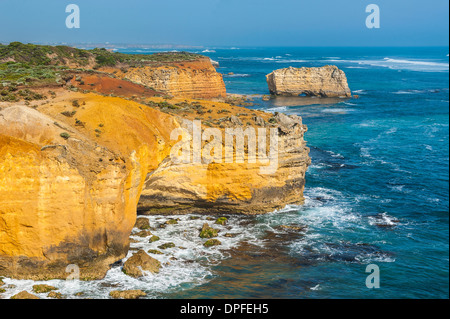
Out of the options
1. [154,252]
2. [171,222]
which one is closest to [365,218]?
[171,222]

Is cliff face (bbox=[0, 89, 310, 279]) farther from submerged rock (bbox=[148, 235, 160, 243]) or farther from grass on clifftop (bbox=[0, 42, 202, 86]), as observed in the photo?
grass on clifftop (bbox=[0, 42, 202, 86])

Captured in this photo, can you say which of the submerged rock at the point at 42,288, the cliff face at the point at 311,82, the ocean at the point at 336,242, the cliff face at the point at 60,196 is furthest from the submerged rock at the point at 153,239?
the cliff face at the point at 311,82

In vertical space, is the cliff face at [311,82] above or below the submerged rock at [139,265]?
above

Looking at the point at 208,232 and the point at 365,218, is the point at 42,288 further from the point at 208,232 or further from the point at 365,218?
the point at 365,218

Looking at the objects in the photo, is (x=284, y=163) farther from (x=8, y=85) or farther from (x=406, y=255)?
(x=8, y=85)

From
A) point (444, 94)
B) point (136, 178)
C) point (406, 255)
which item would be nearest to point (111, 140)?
point (136, 178)

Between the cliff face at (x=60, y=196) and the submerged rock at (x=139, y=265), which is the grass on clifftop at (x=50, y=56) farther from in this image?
the submerged rock at (x=139, y=265)
